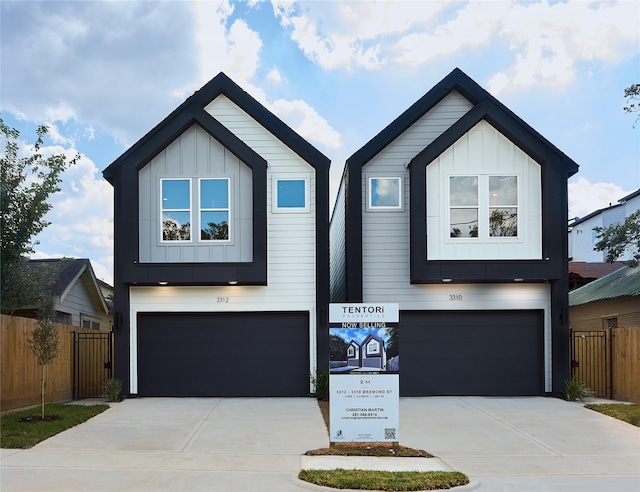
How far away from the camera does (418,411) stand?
1429 cm

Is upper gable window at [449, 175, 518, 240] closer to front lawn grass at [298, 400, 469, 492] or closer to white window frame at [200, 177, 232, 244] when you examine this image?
white window frame at [200, 177, 232, 244]

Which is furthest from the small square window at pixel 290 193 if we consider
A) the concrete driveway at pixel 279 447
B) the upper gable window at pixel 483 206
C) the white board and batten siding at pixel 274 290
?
the concrete driveway at pixel 279 447

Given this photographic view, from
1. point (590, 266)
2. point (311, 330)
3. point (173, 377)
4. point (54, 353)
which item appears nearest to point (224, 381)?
point (173, 377)

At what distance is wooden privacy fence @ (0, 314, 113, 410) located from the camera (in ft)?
42.5

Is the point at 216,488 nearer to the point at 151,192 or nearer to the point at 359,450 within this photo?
the point at 359,450

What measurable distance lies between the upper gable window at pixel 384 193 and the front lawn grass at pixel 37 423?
8641 millimetres

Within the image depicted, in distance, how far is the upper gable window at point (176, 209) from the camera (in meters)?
16.5

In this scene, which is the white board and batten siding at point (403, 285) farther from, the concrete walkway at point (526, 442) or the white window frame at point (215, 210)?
the white window frame at point (215, 210)

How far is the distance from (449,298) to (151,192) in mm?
8543

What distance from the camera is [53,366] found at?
598 inches

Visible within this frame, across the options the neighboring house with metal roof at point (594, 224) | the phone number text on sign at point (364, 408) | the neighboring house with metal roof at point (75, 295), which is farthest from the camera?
the neighboring house with metal roof at point (594, 224)

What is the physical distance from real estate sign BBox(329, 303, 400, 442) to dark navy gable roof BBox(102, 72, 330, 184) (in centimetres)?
741

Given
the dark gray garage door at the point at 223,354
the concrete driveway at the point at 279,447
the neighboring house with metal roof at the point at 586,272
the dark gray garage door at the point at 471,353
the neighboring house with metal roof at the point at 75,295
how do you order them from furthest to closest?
the neighboring house with metal roof at the point at 586,272
the neighboring house with metal roof at the point at 75,295
the dark gray garage door at the point at 471,353
the dark gray garage door at the point at 223,354
the concrete driveway at the point at 279,447

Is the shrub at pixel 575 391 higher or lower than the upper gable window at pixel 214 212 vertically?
lower
